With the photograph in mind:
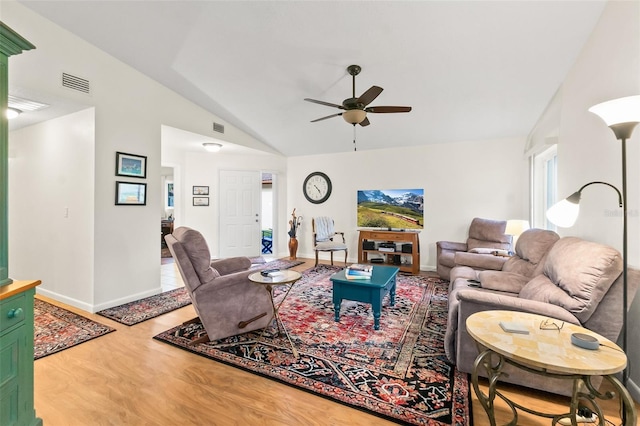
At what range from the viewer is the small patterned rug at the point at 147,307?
300 centimetres

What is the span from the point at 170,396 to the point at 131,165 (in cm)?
281

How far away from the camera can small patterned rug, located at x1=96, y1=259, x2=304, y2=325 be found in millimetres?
3000

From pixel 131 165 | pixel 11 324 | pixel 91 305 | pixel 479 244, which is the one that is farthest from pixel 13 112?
pixel 479 244

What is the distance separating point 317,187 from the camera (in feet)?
20.9

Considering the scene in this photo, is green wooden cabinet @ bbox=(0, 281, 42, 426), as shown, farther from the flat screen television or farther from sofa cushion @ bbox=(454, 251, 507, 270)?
the flat screen television

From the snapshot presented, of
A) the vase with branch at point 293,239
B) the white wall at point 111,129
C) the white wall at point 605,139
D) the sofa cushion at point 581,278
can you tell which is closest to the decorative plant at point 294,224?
the vase with branch at point 293,239

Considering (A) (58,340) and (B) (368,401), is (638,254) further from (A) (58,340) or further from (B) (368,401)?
(A) (58,340)

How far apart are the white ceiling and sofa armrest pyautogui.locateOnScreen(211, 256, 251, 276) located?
2.30 metres

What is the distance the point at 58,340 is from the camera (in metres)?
2.50

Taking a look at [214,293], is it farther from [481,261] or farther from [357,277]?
[481,261]

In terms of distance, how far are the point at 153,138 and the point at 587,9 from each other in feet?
15.4

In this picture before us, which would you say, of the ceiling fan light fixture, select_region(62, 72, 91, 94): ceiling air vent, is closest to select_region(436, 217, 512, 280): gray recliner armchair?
the ceiling fan light fixture

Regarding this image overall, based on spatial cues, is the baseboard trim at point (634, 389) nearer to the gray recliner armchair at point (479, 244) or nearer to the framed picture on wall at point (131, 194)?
the gray recliner armchair at point (479, 244)

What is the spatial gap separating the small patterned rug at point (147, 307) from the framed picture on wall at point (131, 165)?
5.12 ft
